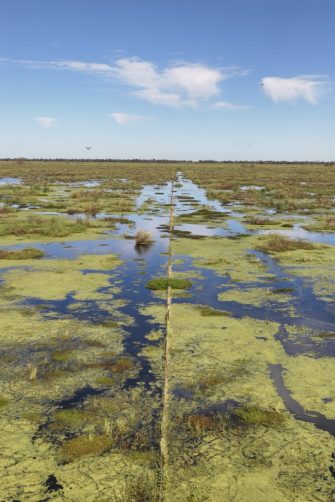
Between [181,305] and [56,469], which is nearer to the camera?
[56,469]

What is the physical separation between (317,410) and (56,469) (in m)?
5.46

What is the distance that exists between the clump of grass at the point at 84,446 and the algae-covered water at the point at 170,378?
0.03 m

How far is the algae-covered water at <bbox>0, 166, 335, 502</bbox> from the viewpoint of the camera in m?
7.05

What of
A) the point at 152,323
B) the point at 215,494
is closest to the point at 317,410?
the point at 215,494

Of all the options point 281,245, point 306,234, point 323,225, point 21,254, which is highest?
point 323,225

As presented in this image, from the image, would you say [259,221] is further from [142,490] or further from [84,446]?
[142,490]

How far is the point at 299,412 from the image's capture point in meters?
8.98

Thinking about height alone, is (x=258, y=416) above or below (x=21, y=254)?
below

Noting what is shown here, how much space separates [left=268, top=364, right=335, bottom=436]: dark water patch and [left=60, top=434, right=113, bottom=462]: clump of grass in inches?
156

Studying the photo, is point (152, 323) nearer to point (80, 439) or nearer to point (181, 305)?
point (181, 305)

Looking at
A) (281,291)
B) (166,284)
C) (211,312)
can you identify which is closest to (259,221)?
(281,291)

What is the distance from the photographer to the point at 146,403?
912 cm

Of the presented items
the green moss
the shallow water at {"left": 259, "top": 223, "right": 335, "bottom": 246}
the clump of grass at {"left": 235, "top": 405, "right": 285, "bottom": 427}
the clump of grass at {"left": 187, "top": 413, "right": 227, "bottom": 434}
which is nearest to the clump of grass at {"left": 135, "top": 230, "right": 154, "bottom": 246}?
the shallow water at {"left": 259, "top": 223, "right": 335, "bottom": 246}

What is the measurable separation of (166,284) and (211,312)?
3253 millimetres
